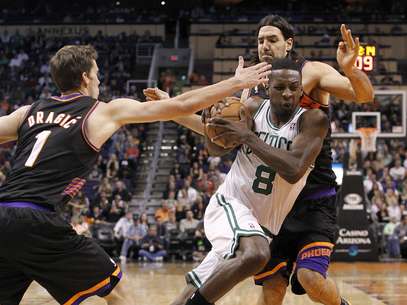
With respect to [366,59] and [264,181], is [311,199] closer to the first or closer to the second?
[264,181]

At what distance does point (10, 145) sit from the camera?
21219 mm

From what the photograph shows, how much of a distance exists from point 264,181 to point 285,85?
608mm

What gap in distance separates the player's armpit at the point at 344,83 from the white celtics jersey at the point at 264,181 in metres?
0.32

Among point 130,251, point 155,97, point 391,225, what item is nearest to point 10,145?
point 130,251

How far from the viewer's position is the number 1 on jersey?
14.0 ft

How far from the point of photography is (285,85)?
188 inches

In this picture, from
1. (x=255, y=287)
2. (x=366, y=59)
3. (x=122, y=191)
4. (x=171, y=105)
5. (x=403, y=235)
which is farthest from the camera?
(x=122, y=191)

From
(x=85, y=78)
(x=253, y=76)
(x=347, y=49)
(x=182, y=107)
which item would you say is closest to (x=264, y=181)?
(x=253, y=76)

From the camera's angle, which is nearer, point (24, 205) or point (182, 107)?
point (24, 205)

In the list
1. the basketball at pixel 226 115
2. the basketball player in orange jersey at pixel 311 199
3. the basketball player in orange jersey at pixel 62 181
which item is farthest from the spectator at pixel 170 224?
the basketball player in orange jersey at pixel 62 181

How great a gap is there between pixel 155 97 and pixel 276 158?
3.84 feet

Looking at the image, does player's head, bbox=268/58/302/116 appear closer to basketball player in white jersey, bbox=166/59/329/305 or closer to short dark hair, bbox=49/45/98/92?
basketball player in white jersey, bbox=166/59/329/305

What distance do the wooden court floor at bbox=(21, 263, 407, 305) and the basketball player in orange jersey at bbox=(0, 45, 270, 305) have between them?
4.09 m

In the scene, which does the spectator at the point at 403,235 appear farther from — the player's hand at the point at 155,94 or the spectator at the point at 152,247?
the player's hand at the point at 155,94
